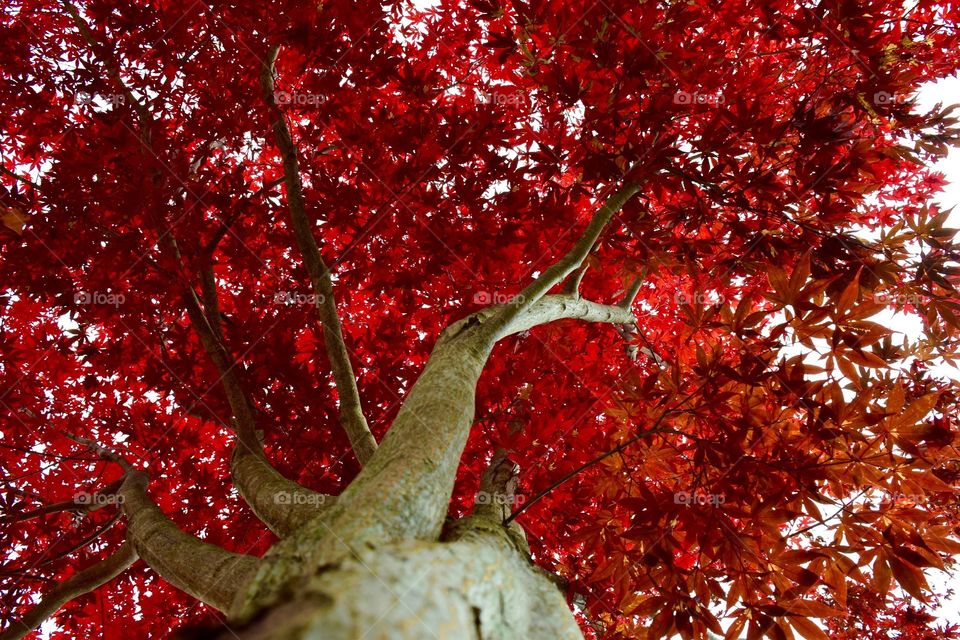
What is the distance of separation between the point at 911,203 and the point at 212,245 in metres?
6.54

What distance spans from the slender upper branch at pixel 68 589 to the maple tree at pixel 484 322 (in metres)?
0.02

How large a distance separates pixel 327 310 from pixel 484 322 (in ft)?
3.82

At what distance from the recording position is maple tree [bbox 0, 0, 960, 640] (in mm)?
2074

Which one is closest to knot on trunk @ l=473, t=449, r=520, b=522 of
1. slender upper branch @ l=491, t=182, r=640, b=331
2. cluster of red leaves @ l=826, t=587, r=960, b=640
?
slender upper branch @ l=491, t=182, r=640, b=331

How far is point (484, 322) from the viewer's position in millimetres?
2361

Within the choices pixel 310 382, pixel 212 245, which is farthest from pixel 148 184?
pixel 310 382

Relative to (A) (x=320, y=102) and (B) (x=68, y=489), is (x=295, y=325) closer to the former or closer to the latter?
(A) (x=320, y=102)

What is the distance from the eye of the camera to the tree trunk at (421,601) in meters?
0.85

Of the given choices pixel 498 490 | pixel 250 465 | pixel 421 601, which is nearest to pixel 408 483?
pixel 421 601

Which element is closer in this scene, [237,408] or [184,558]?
[184,558]

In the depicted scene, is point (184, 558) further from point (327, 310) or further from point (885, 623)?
point (885, 623)

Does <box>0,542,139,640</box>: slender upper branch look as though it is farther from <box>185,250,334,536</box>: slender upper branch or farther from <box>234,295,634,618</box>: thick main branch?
<box>234,295,634,618</box>: thick main branch

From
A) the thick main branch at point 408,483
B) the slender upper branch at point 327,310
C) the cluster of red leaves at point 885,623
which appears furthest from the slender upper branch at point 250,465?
the cluster of red leaves at point 885,623

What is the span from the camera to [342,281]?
4.37m
